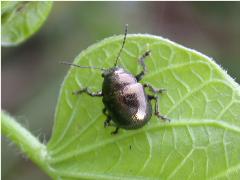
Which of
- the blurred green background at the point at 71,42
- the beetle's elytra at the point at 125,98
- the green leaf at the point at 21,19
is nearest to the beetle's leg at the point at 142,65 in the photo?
the beetle's elytra at the point at 125,98

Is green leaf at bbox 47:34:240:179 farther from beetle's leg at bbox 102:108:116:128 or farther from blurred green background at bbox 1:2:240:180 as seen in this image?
blurred green background at bbox 1:2:240:180

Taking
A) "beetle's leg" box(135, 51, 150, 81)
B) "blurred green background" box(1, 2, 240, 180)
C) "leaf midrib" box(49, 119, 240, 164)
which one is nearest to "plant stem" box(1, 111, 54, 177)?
"leaf midrib" box(49, 119, 240, 164)

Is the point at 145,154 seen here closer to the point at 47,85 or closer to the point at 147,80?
the point at 147,80

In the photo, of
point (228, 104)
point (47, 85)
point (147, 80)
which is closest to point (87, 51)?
point (147, 80)

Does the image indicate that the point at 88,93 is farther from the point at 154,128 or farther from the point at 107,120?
the point at 154,128

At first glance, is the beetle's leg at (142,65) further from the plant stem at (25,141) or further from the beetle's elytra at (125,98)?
the plant stem at (25,141)
